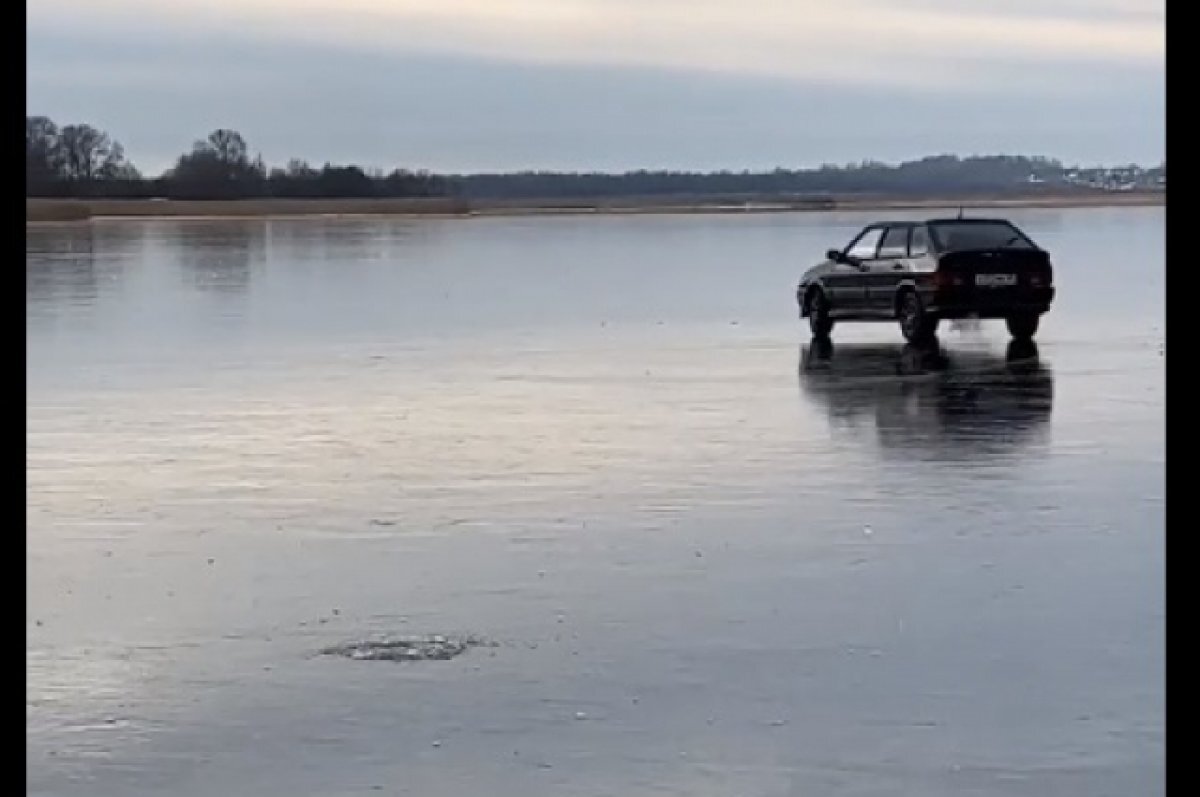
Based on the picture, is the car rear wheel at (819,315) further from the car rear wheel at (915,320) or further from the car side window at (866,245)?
the car rear wheel at (915,320)

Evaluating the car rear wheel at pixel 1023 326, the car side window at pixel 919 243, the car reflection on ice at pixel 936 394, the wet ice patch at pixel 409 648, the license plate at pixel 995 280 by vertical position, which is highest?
the car side window at pixel 919 243

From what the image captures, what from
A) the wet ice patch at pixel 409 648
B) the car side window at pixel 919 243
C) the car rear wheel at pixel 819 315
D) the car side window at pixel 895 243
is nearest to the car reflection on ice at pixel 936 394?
the car rear wheel at pixel 819 315

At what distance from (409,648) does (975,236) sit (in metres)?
18.7

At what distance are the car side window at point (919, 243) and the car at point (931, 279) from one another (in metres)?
0.01

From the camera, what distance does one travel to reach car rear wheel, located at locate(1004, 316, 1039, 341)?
25.6 m

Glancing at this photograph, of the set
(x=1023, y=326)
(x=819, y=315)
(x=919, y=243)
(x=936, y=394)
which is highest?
(x=919, y=243)

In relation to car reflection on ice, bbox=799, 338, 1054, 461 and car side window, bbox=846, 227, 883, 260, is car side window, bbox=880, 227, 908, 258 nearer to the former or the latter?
car side window, bbox=846, 227, 883, 260

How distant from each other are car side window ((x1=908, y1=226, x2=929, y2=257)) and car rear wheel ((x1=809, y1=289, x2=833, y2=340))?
50.3 inches

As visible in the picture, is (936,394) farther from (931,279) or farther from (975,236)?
(975,236)

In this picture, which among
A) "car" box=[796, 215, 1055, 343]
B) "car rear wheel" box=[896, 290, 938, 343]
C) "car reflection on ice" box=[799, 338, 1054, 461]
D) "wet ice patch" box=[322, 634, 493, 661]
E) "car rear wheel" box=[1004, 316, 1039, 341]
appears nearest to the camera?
"wet ice patch" box=[322, 634, 493, 661]

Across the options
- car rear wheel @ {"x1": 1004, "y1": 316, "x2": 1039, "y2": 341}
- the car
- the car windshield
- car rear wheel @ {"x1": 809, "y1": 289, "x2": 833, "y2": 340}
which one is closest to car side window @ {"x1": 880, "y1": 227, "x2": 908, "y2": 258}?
the car

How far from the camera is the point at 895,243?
26.5m

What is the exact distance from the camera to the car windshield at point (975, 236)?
1009 inches

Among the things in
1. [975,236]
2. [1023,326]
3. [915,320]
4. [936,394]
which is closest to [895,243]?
[975,236]
